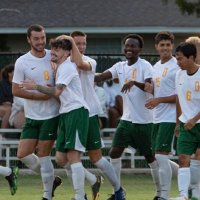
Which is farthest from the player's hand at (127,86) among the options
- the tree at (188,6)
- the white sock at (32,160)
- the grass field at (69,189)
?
the tree at (188,6)

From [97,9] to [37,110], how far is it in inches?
521

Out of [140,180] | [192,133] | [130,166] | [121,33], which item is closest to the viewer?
[192,133]

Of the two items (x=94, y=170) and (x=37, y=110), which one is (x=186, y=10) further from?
(x=37, y=110)

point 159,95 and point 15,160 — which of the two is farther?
point 15,160

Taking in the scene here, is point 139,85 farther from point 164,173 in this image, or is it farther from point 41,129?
point 41,129

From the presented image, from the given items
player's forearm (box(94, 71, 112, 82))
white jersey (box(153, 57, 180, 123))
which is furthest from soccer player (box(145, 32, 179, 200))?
player's forearm (box(94, 71, 112, 82))

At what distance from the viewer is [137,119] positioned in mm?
14609

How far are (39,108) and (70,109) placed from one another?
2.31ft

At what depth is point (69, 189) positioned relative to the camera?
16969mm

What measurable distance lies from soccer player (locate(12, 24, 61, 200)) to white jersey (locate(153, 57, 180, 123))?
1.43 metres

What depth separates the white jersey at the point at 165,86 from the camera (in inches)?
562

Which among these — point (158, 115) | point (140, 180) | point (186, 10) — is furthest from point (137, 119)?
point (186, 10)

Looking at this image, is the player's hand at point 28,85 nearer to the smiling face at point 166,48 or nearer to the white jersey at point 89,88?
the white jersey at point 89,88

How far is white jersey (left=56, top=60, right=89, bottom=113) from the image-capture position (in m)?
13.2
